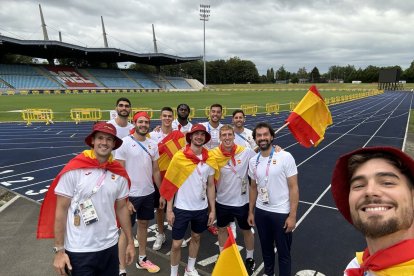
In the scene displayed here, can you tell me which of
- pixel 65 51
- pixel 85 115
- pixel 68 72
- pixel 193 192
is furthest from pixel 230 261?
pixel 68 72

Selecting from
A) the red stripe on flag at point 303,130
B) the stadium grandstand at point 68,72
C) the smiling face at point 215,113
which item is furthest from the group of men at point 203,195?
the stadium grandstand at point 68,72

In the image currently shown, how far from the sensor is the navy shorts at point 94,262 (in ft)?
8.95

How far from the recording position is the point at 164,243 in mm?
4961

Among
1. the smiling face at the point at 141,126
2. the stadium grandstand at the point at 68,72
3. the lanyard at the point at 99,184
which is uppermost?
the stadium grandstand at the point at 68,72

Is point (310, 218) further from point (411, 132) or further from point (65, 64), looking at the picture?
point (65, 64)

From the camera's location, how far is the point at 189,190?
3.89m

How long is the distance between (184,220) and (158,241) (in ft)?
4.13

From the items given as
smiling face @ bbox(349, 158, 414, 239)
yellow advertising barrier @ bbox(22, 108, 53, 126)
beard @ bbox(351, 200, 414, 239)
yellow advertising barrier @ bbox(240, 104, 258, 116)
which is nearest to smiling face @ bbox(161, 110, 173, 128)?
smiling face @ bbox(349, 158, 414, 239)

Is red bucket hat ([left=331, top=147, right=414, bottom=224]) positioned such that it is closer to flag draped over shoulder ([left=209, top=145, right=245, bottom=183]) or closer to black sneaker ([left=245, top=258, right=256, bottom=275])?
flag draped over shoulder ([left=209, top=145, right=245, bottom=183])

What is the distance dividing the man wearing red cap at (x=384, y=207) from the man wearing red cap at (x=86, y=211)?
2.16 m

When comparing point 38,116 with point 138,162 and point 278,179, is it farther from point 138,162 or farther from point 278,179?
point 278,179

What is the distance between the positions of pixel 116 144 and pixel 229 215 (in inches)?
77.9

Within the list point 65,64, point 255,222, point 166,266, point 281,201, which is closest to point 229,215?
point 255,222

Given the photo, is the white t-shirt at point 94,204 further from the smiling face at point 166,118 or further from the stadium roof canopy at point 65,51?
the stadium roof canopy at point 65,51
